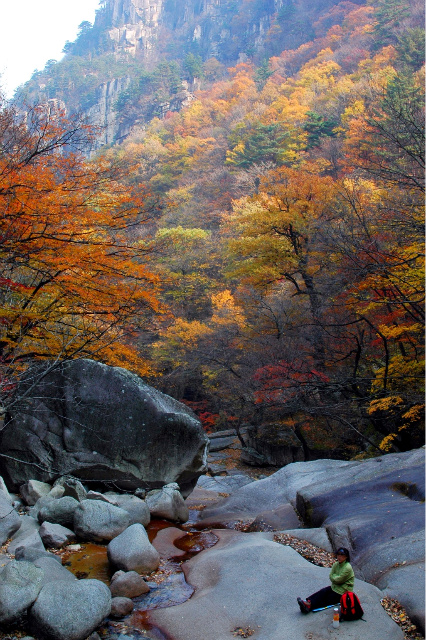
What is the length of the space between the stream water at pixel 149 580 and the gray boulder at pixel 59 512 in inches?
27.1

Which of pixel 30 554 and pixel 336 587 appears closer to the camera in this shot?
pixel 336 587

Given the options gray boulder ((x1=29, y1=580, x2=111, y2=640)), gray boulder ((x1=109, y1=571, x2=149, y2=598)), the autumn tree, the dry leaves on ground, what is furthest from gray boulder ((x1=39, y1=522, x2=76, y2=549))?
the dry leaves on ground

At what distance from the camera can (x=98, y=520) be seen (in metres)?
8.05

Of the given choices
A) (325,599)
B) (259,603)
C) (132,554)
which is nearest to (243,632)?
(259,603)

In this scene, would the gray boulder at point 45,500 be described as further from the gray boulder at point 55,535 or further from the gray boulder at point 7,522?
the gray boulder at point 7,522

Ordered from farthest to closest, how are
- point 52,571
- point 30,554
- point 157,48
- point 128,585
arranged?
1. point 157,48
2. point 30,554
3. point 128,585
4. point 52,571

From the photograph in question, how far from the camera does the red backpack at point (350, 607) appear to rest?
4715 mm

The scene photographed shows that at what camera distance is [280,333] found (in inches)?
731

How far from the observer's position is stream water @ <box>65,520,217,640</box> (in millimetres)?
5402

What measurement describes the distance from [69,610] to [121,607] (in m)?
0.87

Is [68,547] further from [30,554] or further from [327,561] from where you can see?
[327,561]

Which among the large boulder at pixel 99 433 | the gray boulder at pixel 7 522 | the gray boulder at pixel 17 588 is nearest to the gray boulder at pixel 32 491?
the large boulder at pixel 99 433

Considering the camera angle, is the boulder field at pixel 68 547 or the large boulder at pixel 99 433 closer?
the boulder field at pixel 68 547

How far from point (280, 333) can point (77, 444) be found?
1076 centimetres
